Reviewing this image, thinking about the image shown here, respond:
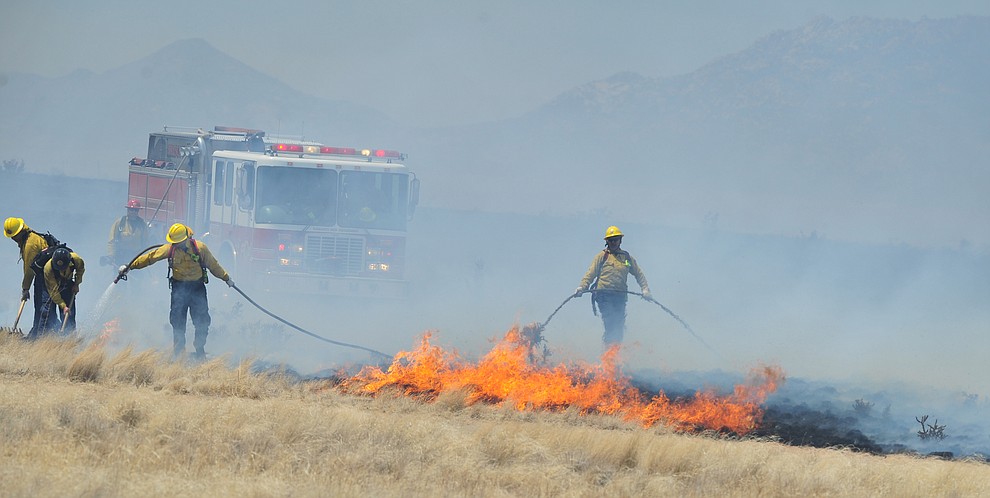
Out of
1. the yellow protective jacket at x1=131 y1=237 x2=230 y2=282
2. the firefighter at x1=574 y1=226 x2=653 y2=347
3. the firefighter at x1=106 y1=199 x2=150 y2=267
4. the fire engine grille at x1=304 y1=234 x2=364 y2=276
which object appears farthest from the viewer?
the firefighter at x1=106 y1=199 x2=150 y2=267

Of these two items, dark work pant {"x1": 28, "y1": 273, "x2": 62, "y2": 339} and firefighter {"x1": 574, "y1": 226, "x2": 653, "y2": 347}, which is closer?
dark work pant {"x1": 28, "y1": 273, "x2": 62, "y2": 339}

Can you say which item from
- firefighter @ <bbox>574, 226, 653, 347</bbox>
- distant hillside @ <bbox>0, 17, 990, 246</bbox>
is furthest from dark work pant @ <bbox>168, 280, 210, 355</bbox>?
distant hillside @ <bbox>0, 17, 990, 246</bbox>

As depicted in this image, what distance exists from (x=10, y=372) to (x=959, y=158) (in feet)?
311

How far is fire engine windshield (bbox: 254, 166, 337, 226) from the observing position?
17781mm

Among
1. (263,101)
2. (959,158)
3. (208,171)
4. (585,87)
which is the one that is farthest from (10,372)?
(263,101)

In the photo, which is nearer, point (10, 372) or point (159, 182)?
point (10, 372)

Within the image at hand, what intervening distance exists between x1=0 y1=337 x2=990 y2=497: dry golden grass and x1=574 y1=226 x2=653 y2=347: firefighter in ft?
10.9

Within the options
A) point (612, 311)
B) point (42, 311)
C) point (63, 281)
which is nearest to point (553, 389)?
point (612, 311)

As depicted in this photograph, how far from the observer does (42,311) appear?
46.1 ft

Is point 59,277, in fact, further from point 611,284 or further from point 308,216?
point 611,284

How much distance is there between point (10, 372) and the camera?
12.2 meters

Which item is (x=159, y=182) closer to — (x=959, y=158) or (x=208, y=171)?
(x=208, y=171)

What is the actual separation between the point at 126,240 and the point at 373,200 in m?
4.69

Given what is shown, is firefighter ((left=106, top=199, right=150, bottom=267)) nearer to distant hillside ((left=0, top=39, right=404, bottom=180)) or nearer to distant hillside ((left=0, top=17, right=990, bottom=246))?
distant hillside ((left=0, top=17, right=990, bottom=246))
